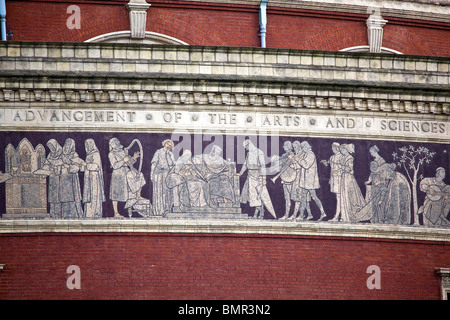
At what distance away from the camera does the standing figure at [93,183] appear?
20.2 m

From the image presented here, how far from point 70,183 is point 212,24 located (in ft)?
26.0

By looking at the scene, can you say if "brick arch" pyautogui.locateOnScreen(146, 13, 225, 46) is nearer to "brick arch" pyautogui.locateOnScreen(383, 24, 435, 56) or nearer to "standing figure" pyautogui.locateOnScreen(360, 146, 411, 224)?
"brick arch" pyautogui.locateOnScreen(383, 24, 435, 56)

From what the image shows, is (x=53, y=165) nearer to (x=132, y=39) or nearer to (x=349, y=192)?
(x=349, y=192)

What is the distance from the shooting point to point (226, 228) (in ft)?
66.7

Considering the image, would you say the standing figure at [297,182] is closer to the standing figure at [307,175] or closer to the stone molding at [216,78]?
the standing figure at [307,175]

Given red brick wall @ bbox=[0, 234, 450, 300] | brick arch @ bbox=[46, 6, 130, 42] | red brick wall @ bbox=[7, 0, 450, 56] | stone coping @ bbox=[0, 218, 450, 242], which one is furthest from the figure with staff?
brick arch @ bbox=[46, 6, 130, 42]

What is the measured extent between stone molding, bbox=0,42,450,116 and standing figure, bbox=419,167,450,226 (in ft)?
4.76

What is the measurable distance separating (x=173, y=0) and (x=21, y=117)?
7.47m

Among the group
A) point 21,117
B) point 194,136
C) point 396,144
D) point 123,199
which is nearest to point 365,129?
point 396,144

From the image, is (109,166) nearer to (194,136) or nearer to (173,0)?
(194,136)

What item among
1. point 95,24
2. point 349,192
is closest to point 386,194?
point 349,192

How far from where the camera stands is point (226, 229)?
20328mm

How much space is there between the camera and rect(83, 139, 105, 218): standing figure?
795 inches

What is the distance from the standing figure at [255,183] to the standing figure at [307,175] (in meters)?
0.72
